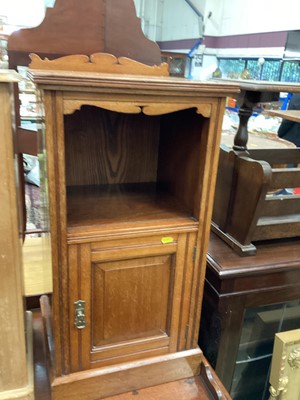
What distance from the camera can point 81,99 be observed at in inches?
30.4

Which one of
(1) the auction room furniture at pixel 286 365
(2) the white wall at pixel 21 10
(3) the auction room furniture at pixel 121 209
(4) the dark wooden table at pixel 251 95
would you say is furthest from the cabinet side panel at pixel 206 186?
(2) the white wall at pixel 21 10

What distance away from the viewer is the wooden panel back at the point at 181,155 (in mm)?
981

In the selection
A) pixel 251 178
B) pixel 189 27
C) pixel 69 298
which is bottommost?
pixel 69 298

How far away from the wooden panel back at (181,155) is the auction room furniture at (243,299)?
250 millimetres

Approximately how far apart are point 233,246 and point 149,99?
0.60 metres

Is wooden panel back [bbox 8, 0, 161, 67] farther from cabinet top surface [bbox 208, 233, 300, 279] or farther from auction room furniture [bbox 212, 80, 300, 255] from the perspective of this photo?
cabinet top surface [bbox 208, 233, 300, 279]

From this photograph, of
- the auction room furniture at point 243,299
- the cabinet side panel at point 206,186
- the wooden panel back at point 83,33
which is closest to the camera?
the cabinet side panel at point 206,186

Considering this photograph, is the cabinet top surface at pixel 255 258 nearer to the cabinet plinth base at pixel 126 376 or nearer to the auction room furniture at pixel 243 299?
the auction room furniture at pixel 243 299

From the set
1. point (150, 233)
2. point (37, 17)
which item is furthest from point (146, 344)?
point (37, 17)

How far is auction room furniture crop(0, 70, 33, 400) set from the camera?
79 centimetres

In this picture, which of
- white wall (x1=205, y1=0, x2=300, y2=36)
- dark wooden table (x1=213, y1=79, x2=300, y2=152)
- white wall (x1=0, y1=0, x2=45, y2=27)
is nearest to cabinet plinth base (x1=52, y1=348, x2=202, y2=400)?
dark wooden table (x1=213, y1=79, x2=300, y2=152)

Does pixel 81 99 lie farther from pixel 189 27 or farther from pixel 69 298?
pixel 189 27

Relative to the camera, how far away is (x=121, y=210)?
1.03m

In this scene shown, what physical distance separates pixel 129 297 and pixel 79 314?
0.14m
